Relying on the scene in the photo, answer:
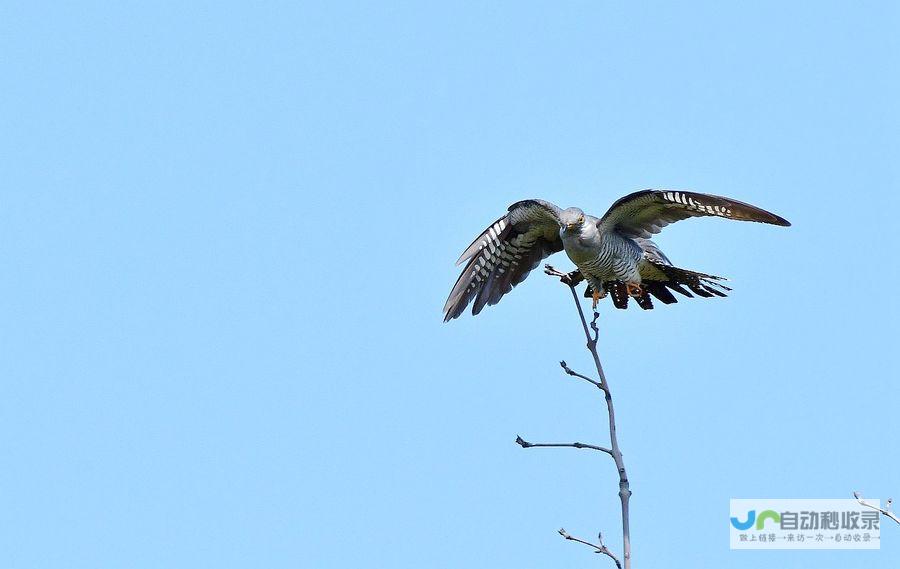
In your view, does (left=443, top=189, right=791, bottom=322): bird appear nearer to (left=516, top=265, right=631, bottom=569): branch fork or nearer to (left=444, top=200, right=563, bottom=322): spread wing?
(left=444, top=200, right=563, bottom=322): spread wing

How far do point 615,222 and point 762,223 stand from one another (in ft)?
4.96

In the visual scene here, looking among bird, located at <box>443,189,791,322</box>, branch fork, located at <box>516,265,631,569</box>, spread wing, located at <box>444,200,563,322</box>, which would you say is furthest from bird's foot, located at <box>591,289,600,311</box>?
branch fork, located at <box>516,265,631,569</box>

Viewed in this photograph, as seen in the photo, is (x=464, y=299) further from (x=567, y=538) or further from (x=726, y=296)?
(x=567, y=538)

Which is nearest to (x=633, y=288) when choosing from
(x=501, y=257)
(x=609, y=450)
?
(x=501, y=257)

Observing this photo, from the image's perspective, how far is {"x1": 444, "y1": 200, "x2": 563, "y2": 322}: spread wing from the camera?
8.61 metres

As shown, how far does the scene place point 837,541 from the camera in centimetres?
645

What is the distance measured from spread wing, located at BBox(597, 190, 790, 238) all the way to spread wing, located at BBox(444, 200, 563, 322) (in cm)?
55

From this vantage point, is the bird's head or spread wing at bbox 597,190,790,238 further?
the bird's head

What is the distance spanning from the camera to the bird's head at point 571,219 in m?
7.79

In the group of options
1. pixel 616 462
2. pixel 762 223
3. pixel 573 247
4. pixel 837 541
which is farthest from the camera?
pixel 573 247

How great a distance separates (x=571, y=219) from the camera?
7.79 meters

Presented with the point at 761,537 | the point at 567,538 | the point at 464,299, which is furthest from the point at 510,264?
the point at 567,538

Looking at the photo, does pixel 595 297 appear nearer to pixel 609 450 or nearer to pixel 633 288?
pixel 633 288

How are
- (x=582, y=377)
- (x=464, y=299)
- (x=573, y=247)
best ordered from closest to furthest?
1. (x=582, y=377)
2. (x=573, y=247)
3. (x=464, y=299)
